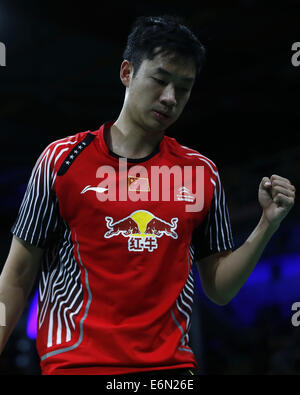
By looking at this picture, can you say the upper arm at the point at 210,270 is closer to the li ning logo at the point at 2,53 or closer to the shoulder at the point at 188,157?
the shoulder at the point at 188,157

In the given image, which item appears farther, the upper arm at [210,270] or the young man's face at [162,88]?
the upper arm at [210,270]

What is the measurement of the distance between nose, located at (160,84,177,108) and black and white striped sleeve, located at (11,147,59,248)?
0.33 metres

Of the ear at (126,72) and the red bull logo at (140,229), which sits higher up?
the ear at (126,72)

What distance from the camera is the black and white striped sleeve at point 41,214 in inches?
57.7

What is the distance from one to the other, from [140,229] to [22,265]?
12.8 inches

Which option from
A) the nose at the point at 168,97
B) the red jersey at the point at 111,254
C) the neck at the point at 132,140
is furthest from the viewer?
the neck at the point at 132,140

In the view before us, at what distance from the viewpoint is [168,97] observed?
1463 mm

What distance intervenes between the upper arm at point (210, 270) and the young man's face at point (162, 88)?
1.30 ft

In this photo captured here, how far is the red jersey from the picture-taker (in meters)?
1.35

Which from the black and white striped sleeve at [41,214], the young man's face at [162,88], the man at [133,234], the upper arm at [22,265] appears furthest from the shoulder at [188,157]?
the upper arm at [22,265]

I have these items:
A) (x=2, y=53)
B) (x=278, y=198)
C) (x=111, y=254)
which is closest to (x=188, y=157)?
(x=278, y=198)

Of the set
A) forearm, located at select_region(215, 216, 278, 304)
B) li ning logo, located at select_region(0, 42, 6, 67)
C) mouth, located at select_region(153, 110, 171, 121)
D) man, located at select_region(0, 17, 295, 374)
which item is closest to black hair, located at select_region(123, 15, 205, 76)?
man, located at select_region(0, 17, 295, 374)

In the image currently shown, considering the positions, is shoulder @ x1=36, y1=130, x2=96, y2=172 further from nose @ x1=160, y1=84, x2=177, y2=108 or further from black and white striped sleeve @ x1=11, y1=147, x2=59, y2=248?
nose @ x1=160, y1=84, x2=177, y2=108
